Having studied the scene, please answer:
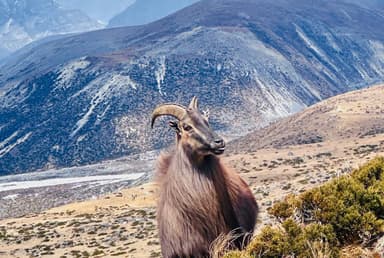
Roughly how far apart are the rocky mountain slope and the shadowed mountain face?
4944cm

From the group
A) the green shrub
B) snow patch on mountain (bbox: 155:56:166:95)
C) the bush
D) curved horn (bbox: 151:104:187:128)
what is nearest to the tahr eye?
curved horn (bbox: 151:104:187:128)

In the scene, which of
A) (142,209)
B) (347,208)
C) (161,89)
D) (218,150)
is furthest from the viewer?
(161,89)

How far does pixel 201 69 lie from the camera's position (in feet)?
445

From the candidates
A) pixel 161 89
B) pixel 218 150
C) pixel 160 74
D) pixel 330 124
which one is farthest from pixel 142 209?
pixel 160 74

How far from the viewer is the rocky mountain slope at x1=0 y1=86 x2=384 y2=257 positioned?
2595cm

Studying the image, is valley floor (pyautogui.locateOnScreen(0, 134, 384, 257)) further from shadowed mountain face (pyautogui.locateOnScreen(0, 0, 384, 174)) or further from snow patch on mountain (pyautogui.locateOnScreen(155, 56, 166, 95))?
snow patch on mountain (pyautogui.locateOnScreen(155, 56, 166, 95))

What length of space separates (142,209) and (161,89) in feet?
297

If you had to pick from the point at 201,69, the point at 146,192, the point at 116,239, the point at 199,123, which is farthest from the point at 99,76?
the point at 199,123

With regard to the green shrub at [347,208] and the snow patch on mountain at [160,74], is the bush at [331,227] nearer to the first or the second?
the green shrub at [347,208]

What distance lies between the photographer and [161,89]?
422ft

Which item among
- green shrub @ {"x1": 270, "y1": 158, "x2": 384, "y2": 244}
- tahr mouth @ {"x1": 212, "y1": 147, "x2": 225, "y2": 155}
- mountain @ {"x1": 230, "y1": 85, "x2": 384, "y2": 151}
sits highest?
tahr mouth @ {"x1": 212, "y1": 147, "x2": 225, "y2": 155}

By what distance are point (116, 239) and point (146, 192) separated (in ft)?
73.9

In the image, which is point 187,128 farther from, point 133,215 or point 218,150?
point 133,215

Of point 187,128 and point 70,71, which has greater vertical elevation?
point 187,128
